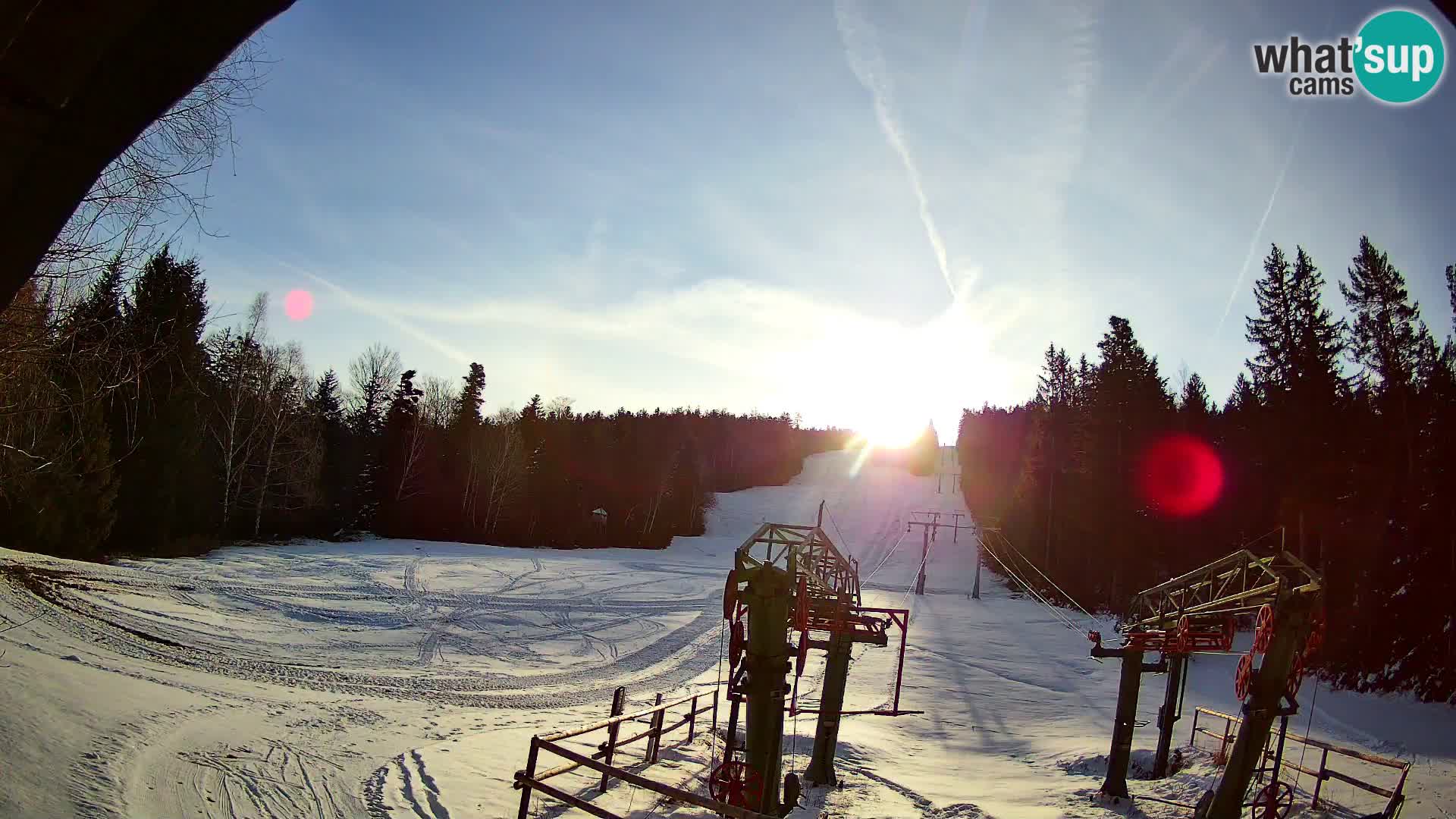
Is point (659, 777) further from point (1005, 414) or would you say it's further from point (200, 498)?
point (1005, 414)

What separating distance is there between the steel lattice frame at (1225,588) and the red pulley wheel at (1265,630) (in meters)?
0.31

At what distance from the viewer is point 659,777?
16.2m

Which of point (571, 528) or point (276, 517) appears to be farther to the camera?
point (571, 528)

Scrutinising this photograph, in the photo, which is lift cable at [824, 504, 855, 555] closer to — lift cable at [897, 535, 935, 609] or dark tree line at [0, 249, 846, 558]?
lift cable at [897, 535, 935, 609]

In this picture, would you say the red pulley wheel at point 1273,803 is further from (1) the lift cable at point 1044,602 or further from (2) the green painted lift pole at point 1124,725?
(1) the lift cable at point 1044,602

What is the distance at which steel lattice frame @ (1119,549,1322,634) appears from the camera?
47.7ft

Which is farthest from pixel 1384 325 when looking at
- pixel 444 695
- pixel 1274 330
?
pixel 444 695

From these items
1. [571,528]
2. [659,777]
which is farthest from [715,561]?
[659,777]

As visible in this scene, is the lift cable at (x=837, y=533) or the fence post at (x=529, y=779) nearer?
the fence post at (x=529, y=779)

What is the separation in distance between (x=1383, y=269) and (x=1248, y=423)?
8855 millimetres

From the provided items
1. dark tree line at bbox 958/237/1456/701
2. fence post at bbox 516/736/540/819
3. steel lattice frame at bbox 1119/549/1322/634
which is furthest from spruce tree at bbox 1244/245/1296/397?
fence post at bbox 516/736/540/819

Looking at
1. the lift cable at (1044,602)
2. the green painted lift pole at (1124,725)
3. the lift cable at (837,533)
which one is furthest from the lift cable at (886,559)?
the green painted lift pole at (1124,725)

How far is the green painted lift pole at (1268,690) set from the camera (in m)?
13.6

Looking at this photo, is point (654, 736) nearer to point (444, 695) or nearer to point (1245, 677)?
Result: point (444, 695)
